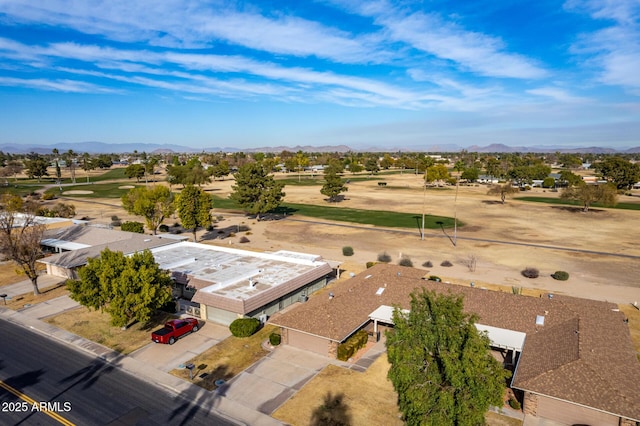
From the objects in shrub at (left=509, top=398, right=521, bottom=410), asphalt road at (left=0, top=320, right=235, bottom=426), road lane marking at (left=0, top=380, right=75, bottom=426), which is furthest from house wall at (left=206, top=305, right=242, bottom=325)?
shrub at (left=509, top=398, right=521, bottom=410)

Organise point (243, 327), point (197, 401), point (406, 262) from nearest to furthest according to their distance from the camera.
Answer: point (197, 401) → point (243, 327) → point (406, 262)

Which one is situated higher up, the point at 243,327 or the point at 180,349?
the point at 243,327

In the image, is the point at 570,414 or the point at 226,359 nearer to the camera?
the point at 570,414

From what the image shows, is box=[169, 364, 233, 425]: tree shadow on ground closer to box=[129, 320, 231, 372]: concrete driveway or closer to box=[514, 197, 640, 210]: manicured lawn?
box=[129, 320, 231, 372]: concrete driveway

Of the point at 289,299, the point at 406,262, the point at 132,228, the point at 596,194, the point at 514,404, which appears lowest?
the point at 406,262

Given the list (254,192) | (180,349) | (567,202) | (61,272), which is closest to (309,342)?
(180,349)

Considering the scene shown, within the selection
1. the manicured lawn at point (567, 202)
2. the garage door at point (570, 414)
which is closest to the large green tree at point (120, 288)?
the garage door at point (570, 414)

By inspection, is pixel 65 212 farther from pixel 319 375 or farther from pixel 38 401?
pixel 319 375

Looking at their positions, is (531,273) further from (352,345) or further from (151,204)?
(151,204)
